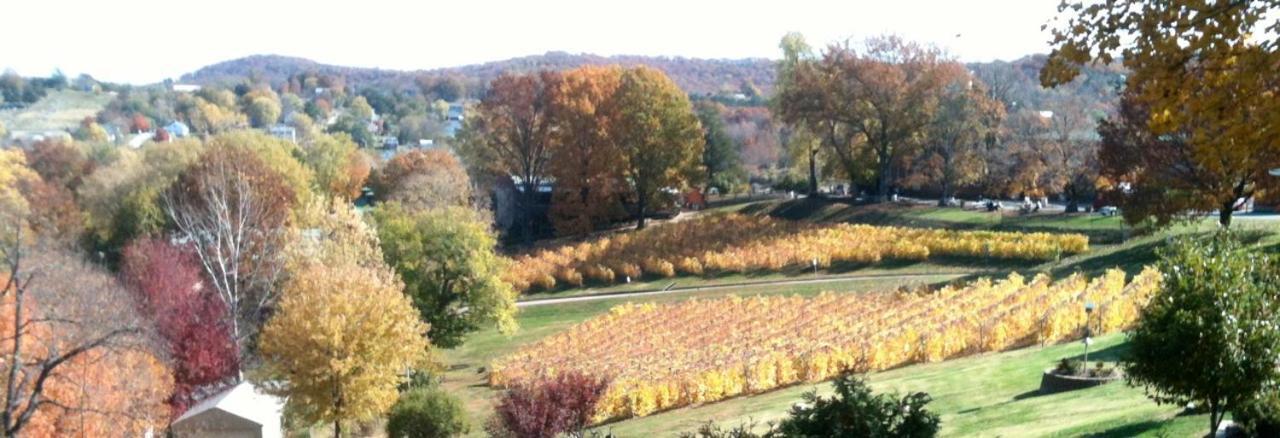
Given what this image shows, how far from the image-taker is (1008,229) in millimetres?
42062

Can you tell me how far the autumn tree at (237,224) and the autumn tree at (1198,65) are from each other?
78.5ft

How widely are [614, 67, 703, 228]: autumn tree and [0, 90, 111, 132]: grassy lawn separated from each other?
4102 inches

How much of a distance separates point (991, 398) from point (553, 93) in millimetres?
41720

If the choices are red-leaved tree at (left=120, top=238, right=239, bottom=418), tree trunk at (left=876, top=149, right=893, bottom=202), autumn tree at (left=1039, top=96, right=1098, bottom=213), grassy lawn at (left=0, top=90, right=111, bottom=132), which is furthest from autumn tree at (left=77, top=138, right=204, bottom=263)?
grassy lawn at (left=0, top=90, right=111, bottom=132)

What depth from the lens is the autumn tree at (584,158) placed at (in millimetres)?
53938

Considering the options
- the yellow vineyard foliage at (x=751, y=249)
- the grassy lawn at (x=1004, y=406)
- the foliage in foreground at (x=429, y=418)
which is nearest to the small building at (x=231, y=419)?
the foliage in foreground at (x=429, y=418)

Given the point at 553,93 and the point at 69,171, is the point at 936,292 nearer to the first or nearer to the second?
the point at 553,93

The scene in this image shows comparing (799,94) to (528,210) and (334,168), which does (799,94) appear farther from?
(334,168)

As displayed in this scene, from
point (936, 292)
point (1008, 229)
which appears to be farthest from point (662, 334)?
point (1008, 229)

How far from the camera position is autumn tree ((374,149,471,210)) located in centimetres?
4806

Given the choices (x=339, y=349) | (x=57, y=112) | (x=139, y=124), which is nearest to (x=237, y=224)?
(x=339, y=349)

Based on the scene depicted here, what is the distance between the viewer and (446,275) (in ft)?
110

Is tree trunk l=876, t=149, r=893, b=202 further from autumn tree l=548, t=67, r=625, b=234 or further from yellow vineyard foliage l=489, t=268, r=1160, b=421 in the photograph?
yellow vineyard foliage l=489, t=268, r=1160, b=421

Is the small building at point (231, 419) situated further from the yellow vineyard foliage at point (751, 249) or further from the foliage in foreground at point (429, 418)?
the yellow vineyard foliage at point (751, 249)
